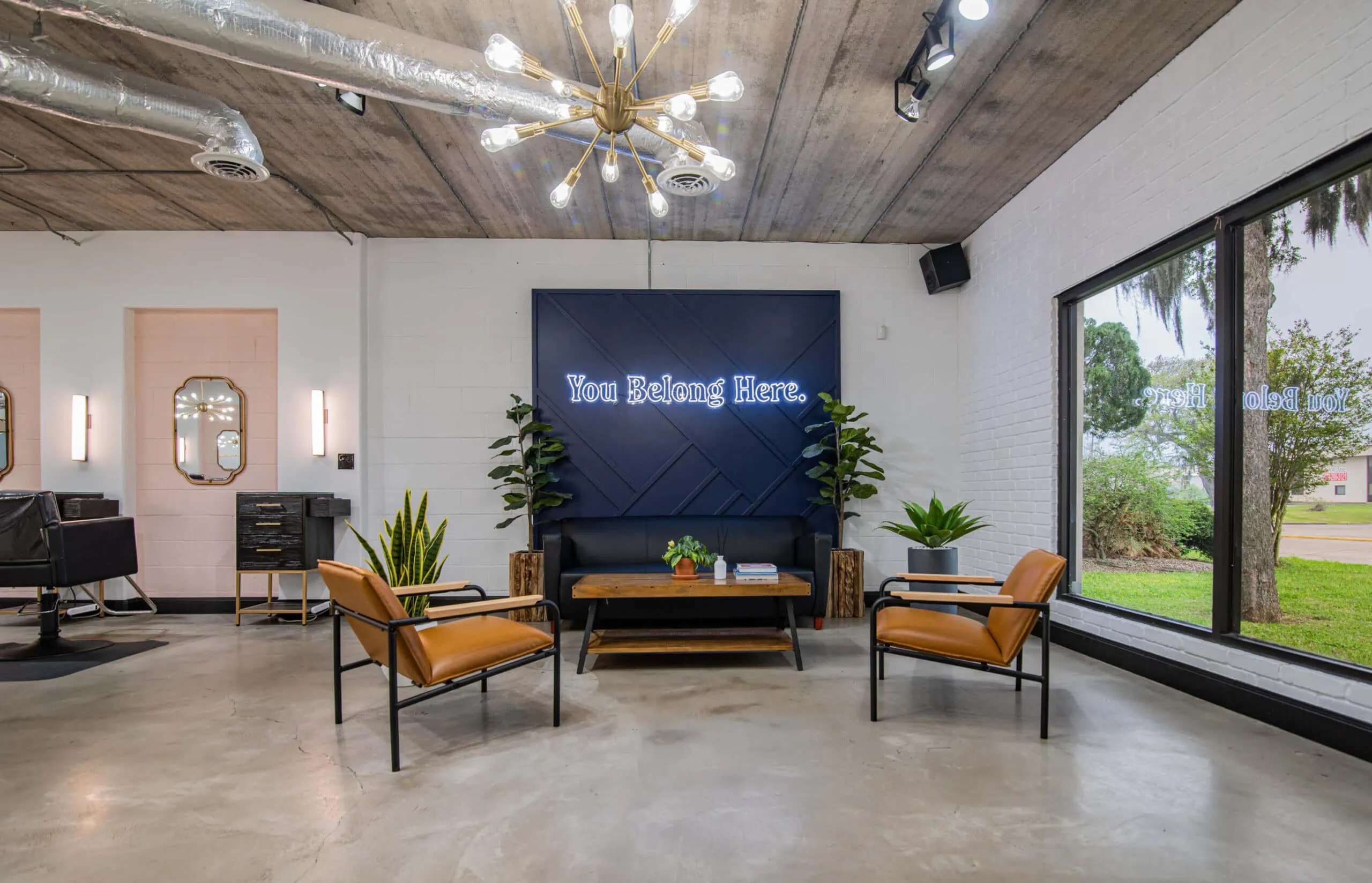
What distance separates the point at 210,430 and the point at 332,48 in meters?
4.75

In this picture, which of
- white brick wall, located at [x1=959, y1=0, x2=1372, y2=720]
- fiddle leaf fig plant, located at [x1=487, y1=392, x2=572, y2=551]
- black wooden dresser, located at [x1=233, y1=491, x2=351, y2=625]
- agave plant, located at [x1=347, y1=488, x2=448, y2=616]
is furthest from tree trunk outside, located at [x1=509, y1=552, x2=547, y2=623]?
white brick wall, located at [x1=959, y1=0, x2=1372, y2=720]

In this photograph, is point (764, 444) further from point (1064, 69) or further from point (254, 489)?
point (254, 489)

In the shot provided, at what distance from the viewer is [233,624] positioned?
584 centimetres

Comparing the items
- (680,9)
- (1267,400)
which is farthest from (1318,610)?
(680,9)

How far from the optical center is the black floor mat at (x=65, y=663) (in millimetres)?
4285

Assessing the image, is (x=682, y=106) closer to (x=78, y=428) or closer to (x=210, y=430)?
(x=210, y=430)

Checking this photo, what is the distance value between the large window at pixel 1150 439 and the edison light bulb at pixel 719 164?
2689 mm

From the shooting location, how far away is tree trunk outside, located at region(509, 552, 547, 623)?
5.79 meters

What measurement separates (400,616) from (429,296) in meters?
4.27

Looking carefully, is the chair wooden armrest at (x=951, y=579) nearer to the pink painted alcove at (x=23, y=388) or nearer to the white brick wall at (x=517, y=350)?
the white brick wall at (x=517, y=350)

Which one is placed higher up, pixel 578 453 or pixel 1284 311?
pixel 1284 311

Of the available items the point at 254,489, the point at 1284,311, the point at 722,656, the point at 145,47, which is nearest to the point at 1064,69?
the point at 1284,311

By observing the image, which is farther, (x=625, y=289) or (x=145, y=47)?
(x=625, y=289)

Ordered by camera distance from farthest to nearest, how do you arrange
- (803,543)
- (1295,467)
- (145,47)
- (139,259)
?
1. (139,259)
2. (803,543)
3. (145,47)
4. (1295,467)
